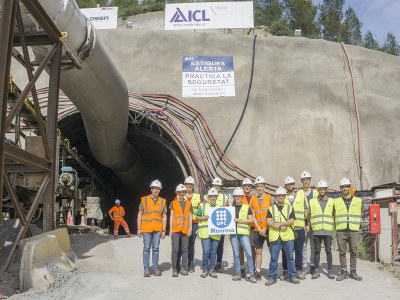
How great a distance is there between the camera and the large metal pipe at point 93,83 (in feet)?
24.4

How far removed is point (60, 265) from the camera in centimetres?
689

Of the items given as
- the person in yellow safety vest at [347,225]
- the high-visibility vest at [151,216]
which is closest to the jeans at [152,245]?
the high-visibility vest at [151,216]

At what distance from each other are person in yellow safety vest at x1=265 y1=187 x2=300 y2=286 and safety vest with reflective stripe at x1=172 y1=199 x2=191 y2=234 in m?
1.42

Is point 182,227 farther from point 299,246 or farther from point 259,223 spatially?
point 299,246

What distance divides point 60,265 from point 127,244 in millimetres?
4187

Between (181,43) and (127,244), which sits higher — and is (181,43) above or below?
above

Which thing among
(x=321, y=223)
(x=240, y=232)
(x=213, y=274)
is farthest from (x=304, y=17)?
(x=213, y=274)

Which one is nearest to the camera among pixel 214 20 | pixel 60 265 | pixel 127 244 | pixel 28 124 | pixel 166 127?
pixel 60 265

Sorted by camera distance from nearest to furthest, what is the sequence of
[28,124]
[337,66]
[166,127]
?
[28,124] < [166,127] < [337,66]

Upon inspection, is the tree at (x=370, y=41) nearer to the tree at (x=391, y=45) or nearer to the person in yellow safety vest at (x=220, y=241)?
the tree at (x=391, y=45)

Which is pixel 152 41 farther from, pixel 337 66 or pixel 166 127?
pixel 337 66

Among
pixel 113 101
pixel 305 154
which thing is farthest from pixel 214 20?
pixel 113 101

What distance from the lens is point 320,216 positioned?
7.95 metres

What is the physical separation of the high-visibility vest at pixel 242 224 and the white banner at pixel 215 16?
1235 cm
